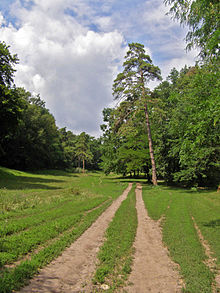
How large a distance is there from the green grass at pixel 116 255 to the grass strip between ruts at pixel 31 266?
4.28ft

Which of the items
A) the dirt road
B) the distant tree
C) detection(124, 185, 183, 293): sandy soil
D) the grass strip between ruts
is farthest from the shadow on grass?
the distant tree

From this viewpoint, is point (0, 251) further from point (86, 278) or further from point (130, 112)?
point (130, 112)

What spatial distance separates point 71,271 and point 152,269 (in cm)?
223

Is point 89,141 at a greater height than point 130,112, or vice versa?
point 89,141

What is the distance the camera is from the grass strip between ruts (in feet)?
13.9

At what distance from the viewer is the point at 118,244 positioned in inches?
287

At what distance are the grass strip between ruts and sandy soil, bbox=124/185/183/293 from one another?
2.27m

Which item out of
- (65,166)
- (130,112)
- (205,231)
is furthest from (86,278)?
(65,166)

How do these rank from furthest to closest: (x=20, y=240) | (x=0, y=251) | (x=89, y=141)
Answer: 1. (x=89, y=141)
2. (x=20, y=240)
3. (x=0, y=251)

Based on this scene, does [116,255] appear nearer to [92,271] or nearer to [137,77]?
[92,271]

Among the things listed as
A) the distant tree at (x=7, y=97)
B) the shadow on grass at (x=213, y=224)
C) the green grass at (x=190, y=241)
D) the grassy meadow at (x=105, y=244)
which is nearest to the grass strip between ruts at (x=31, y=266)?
the grassy meadow at (x=105, y=244)

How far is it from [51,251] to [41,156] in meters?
63.1

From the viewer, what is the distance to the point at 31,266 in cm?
503

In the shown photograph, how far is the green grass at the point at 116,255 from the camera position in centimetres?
498
